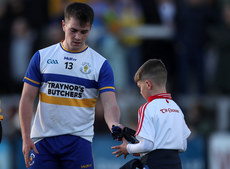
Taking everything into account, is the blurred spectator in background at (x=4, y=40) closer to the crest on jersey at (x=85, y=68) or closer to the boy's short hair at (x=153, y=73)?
the crest on jersey at (x=85, y=68)

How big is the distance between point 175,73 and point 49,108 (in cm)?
688

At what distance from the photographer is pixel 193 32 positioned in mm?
11352

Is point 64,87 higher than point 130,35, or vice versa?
point 130,35

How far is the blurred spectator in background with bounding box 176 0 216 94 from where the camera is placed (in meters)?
11.3

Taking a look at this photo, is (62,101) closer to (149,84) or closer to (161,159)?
(149,84)

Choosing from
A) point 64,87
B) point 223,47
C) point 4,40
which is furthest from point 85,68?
point 4,40

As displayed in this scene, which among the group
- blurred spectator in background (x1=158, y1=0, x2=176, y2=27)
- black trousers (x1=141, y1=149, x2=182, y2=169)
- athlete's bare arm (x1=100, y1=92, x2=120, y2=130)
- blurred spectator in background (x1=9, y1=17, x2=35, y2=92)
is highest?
blurred spectator in background (x1=158, y1=0, x2=176, y2=27)

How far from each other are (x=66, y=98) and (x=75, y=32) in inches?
28.0

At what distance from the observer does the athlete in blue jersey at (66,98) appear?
5344 millimetres

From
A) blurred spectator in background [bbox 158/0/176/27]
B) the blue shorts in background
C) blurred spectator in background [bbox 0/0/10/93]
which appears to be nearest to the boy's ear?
the blue shorts in background

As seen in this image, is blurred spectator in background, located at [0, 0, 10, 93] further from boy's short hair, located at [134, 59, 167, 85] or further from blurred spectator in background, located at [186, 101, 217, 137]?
boy's short hair, located at [134, 59, 167, 85]

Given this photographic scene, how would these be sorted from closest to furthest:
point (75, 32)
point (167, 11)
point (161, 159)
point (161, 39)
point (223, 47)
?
point (161, 159) < point (75, 32) < point (223, 47) < point (167, 11) < point (161, 39)

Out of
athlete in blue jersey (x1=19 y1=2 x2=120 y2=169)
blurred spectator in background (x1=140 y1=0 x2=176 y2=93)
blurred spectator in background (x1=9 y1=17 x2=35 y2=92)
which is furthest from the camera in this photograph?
blurred spectator in background (x1=140 y1=0 x2=176 y2=93)

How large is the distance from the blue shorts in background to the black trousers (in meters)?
0.78
